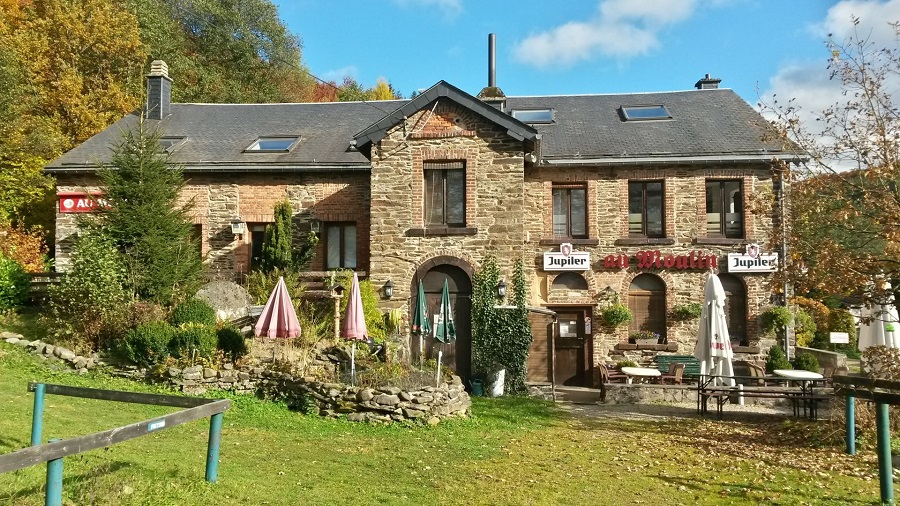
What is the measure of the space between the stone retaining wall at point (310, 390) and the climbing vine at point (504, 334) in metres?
2.25

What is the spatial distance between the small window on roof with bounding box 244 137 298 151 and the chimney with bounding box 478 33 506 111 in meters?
5.94

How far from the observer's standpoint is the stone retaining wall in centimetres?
1024

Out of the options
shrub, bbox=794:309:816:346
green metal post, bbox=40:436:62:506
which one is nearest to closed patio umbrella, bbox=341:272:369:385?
green metal post, bbox=40:436:62:506

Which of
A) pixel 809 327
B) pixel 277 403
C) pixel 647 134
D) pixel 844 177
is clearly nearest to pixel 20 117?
Answer: pixel 277 403

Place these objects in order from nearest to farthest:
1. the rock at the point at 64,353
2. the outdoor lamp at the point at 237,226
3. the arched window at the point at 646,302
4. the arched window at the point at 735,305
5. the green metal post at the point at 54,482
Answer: the green metal post at the point at 54,482, the rock at the point at 64,353, the arched window at the point at 735,305, the arched window at the point at 646,302, the outdoor lamp at the point at 237,226

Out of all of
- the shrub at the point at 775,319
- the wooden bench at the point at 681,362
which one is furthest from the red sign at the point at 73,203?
the shrub at the point at 775,319

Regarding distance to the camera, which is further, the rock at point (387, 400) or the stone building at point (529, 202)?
the stone building at point (529, 202)

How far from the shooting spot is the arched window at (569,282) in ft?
53.7

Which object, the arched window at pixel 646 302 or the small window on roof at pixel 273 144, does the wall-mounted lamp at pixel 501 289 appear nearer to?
the arched window at pixel 646 302

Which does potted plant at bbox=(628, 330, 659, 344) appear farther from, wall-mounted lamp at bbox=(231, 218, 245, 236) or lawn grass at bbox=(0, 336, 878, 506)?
wall-mounted lamp at bbox=(231, 218, 245, 236)

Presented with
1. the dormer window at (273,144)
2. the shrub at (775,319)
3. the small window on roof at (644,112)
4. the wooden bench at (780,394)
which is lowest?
the wooden bench at (780,394)

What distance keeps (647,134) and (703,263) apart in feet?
13.3

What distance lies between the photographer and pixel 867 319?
949 centimetres

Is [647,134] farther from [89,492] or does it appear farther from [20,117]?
[20,117]
